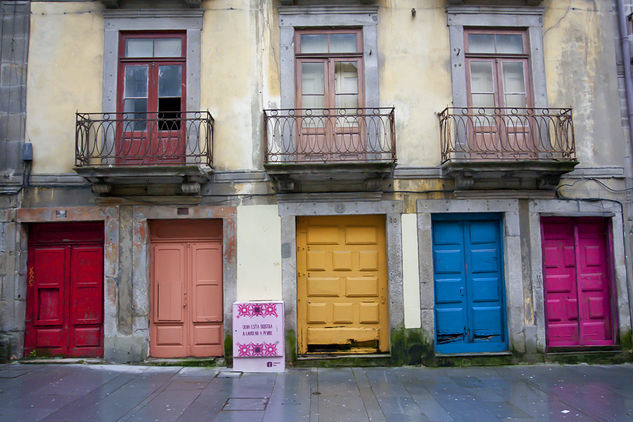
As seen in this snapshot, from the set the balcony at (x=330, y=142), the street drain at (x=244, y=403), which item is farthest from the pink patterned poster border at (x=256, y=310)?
the balcony at (x=330, y=142)

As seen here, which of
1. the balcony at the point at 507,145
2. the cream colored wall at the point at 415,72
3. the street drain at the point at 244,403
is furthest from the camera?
the cream colored wall at the point at 415,72

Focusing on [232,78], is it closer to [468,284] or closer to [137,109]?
[137,109]

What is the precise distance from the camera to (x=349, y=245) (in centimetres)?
739

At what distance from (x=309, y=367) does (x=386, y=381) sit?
133 centimetres

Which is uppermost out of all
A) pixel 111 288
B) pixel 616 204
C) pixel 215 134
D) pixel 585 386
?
pixel 215 134

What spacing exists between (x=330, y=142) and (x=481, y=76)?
9.83 ft

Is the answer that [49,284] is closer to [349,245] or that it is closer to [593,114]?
[349,245]

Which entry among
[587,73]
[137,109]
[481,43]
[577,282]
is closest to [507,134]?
[481,43]

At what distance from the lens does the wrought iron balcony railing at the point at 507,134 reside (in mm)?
7160

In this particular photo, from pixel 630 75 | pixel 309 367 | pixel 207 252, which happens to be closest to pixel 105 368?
pixel 207 252

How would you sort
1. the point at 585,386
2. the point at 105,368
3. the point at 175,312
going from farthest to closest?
1. the point at 175,312
2. the point at 105,368
3. the point at 585,386

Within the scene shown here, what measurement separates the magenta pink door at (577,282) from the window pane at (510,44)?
3.07 metres

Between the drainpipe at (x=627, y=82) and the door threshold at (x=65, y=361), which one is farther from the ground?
the drainpipe at (x=627, y=82)

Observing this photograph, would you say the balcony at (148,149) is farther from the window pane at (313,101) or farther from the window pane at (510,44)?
the window pane at (510,44)
